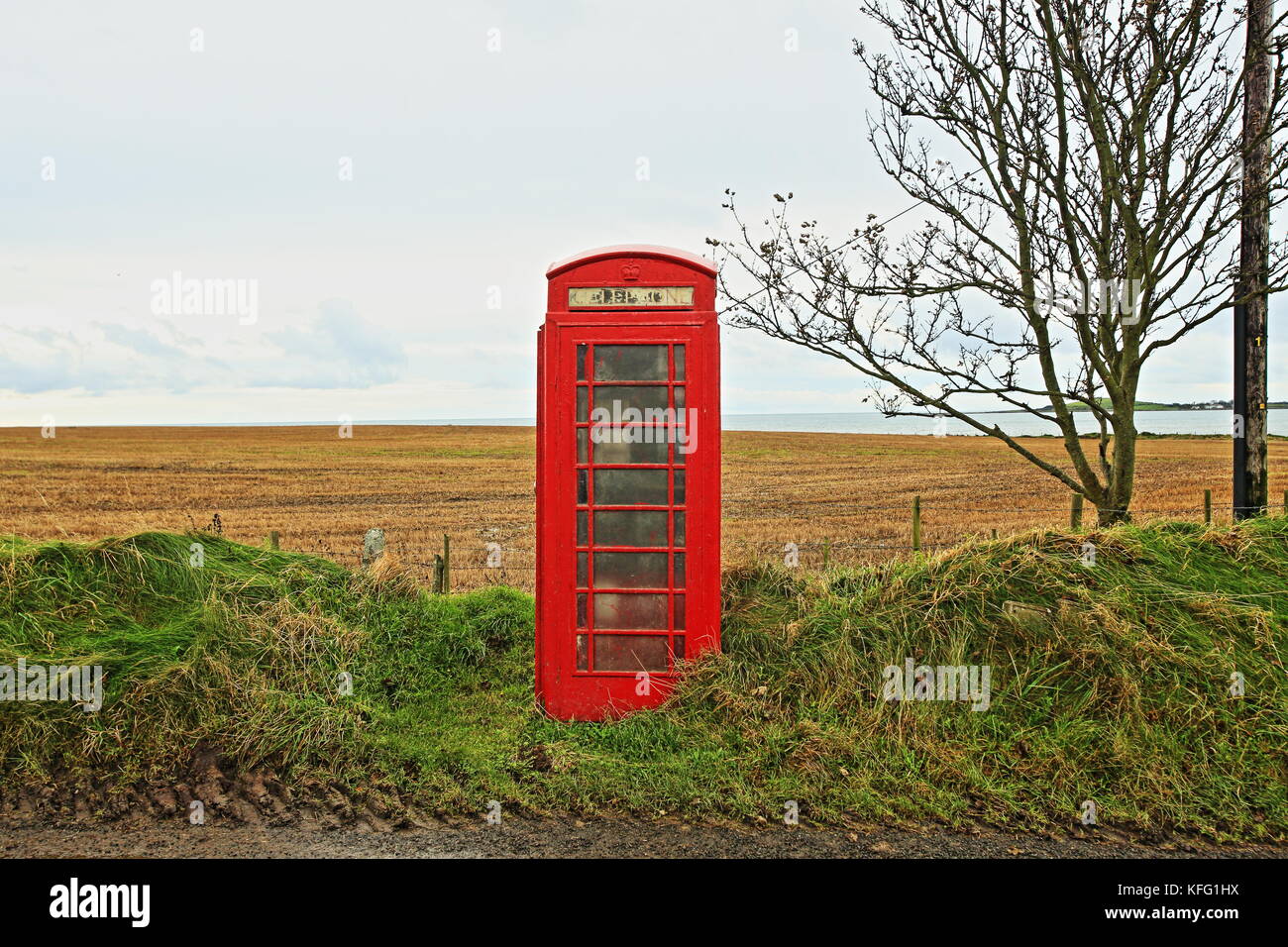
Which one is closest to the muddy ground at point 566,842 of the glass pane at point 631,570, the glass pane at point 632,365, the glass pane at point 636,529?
the glass pane at point 631,570


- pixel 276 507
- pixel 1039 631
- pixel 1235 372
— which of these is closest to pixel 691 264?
pixel 1039 631

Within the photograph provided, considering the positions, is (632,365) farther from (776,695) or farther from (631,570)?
(776,695)

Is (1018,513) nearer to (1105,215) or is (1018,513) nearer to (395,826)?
(1105,215)

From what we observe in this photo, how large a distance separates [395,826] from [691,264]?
387 cm

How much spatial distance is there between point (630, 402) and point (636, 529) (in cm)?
86

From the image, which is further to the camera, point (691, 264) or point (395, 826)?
point (691, 264)

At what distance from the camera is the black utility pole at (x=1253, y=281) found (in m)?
7.97

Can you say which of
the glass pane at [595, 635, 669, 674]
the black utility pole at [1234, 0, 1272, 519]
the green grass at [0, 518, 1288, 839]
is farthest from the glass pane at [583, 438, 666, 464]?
the black utility pole at [1234, 0, 1272, 519]

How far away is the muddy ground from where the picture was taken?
4500mm

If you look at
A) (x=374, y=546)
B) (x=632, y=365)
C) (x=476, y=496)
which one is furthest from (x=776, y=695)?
(x=476, y=496)

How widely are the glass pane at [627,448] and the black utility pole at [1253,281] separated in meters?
5.51

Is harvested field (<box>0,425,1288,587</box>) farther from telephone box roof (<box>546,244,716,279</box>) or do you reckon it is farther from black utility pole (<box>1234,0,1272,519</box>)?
telephone box roof (<box>546,244,716,279</box>)

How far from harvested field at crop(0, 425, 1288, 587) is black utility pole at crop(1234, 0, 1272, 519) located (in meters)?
1.20

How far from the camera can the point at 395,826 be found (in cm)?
480
